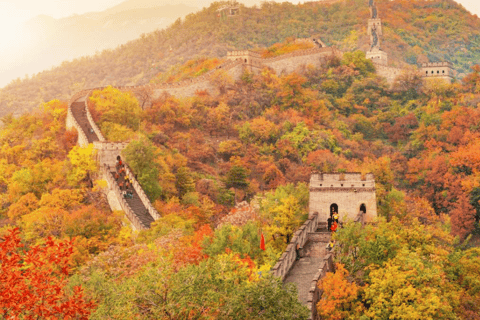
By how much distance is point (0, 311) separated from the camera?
67.9 feet

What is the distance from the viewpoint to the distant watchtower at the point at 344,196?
39.1m

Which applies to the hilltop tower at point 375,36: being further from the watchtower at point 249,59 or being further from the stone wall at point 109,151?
the stone wall at point 109,151

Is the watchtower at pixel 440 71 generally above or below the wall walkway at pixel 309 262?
above

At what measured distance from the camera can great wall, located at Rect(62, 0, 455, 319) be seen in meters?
31.2

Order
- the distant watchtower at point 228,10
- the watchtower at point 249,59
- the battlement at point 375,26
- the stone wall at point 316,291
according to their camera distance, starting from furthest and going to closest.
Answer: the distant watchtower at point 228,10
the battlement at point 375,26
the watchtower at point 249,59
the stone wall at point 316,291

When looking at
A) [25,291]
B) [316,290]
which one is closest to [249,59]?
[316,290]

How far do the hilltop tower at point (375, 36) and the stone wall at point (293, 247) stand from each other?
231ft

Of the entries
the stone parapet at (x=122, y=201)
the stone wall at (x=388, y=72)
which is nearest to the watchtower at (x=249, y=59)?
the stone wall at (x=388, y=72)

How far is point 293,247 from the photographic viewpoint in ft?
108

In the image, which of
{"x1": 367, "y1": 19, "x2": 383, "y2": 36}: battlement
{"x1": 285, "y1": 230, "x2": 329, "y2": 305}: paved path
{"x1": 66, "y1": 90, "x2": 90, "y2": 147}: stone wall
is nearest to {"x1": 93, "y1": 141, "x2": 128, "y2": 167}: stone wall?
{"x1": 66, "y1": 90, "x2": 90, "y2": 147}: stone wall

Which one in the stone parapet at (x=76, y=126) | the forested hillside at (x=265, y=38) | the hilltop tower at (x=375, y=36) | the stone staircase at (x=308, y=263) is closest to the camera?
the stone staircase at (x=308, y=263)

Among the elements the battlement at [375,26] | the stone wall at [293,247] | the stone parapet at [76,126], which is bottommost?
the stone wall at [293,247]

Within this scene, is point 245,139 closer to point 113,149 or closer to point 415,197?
point 415,197

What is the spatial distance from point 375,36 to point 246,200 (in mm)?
73448
